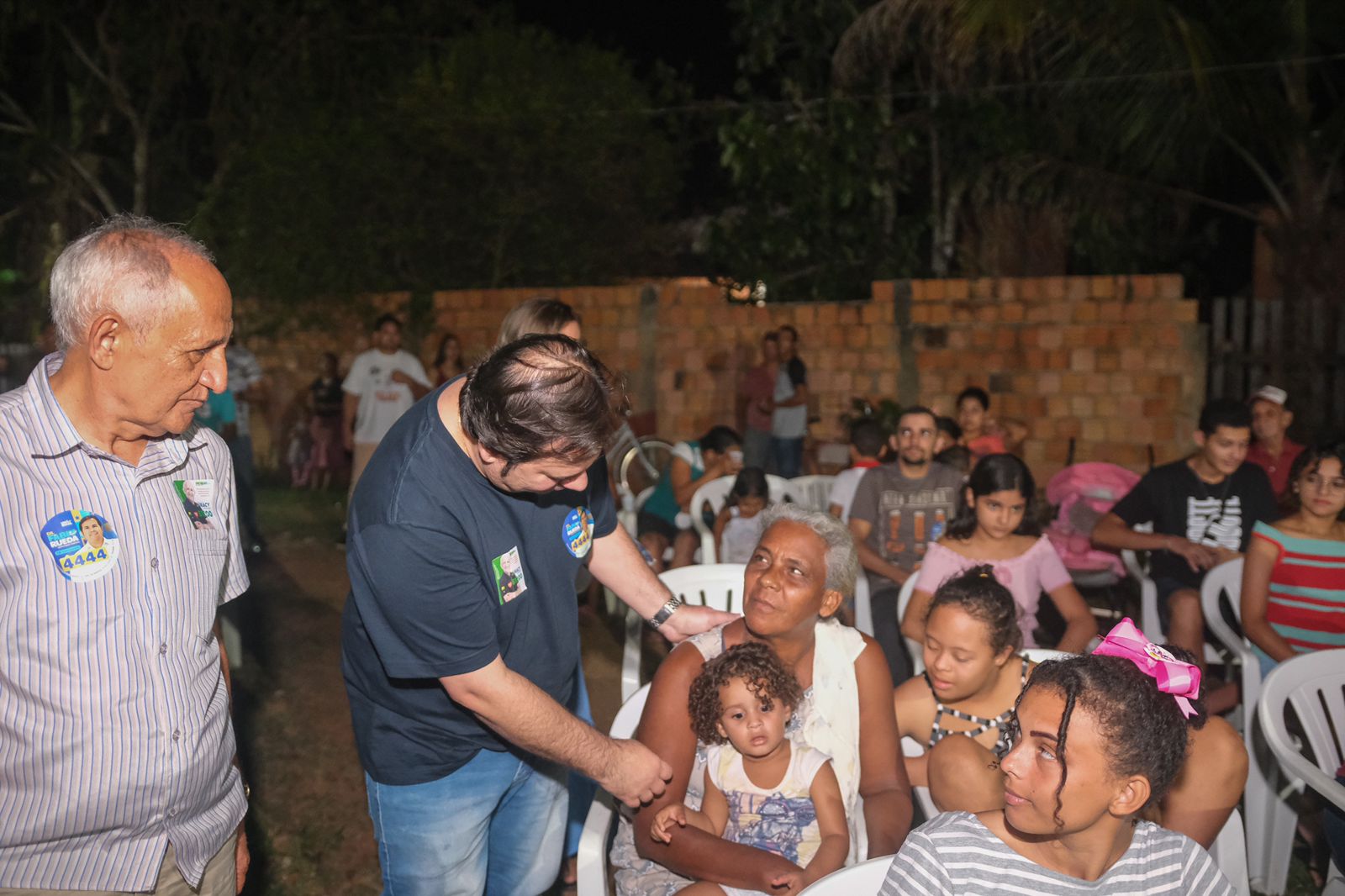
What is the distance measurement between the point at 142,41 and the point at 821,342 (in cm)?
1117

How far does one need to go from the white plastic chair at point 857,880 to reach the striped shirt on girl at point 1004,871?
229mm

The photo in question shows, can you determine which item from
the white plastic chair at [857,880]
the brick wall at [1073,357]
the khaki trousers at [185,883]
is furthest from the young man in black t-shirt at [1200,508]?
the brick wall at [1073,357]

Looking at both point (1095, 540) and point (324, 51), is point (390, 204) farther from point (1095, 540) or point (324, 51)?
point (1095, 540)

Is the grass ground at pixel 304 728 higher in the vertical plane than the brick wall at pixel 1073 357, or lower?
lower

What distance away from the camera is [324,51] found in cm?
1605

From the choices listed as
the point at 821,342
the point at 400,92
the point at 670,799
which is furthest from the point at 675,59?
the point at 670,799

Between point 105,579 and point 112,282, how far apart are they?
511 mm

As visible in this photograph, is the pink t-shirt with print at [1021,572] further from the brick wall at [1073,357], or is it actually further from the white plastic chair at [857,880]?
the brick wall at [1073,357]

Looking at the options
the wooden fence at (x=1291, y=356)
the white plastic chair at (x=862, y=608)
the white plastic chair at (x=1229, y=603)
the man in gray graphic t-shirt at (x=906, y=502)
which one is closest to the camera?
the white plastic chair at (x=1229, y=603)

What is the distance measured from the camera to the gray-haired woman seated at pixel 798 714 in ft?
9.04

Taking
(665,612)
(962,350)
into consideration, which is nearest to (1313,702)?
(665,612)

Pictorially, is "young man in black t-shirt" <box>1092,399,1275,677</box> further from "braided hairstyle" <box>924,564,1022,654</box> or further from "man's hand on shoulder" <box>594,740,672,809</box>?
"man's hand on shoulder" <box>594,740,672,809</box>

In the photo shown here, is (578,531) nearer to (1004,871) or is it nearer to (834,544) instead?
(834,544)

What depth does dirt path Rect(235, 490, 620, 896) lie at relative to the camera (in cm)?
402
